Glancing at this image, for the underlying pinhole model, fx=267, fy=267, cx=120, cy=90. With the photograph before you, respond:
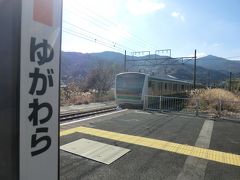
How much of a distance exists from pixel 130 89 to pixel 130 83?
1.49ft

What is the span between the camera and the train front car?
1767 cm

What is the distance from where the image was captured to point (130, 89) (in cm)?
1817

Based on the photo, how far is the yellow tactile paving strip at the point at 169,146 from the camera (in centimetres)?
646

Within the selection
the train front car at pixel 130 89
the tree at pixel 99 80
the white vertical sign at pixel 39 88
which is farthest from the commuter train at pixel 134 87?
the white vertical sign at pixel 39 88

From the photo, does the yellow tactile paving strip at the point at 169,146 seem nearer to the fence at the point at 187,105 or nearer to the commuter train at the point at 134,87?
the fence at the point at 187,105

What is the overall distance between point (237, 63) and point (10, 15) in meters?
218

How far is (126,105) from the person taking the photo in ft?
59.6

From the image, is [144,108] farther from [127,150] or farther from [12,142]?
[12,142]

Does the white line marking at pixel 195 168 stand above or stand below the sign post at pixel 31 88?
below

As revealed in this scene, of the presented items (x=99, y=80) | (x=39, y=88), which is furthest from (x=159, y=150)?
(x=99, y=80)

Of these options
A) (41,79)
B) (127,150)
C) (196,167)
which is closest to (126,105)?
(127,150)

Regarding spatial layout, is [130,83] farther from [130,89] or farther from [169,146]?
[169,146]

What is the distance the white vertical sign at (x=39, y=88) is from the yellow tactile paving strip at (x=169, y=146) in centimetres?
579

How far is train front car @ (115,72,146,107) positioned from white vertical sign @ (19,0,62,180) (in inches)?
640
